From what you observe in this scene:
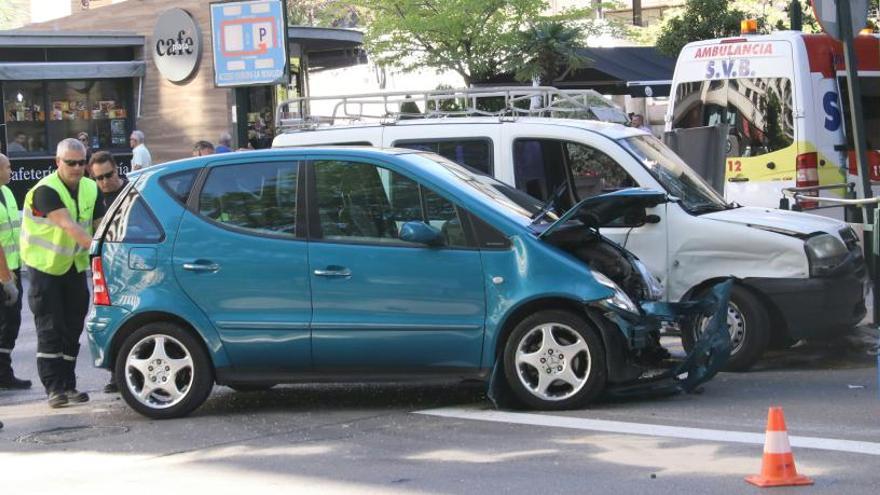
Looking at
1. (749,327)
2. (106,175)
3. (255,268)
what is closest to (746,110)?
(749,327)

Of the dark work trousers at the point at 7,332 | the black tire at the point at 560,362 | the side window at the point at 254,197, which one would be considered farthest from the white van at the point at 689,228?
the dark work trousers at the point at 7,332

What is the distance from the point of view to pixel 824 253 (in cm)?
948

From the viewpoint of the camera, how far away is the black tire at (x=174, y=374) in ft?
27.9

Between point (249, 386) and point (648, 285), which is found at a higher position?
point (648, 285)

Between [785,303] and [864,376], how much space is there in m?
0.72

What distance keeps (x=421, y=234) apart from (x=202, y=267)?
4.69 ft

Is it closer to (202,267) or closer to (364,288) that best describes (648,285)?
(364,288)

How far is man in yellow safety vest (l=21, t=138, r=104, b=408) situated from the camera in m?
9.44

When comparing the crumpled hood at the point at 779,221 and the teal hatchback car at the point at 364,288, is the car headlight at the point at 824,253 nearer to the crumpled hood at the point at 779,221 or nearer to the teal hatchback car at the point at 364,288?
the crumpled hood at the point at 779,221

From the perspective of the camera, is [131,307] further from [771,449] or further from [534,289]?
[771,449]

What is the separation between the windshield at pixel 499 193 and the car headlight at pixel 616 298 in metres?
0.65

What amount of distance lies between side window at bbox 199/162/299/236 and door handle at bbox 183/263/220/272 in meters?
0.29

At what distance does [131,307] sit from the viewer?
854cm

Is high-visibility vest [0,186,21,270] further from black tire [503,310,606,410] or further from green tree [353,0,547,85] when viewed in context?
green tree [353,0,547,85]
